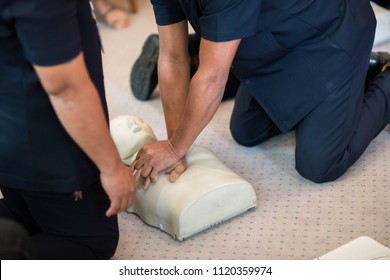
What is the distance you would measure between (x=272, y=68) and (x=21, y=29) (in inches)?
32.9

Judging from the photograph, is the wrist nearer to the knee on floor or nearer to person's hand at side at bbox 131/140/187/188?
person's hand at side at bbox 131/140/187/188

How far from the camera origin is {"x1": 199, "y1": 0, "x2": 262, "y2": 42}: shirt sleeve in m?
1.29

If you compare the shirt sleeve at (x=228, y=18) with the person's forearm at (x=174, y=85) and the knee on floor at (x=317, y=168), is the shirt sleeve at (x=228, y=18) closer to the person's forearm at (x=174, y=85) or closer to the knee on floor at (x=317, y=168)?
the person's forearm at (x=174, y=85)

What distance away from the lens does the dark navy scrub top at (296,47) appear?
1.46 metres

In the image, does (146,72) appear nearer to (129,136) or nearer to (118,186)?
(129,136)

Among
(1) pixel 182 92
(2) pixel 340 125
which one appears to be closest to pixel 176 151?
(1) pixel 182 92

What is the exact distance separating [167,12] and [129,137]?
395 millimetres

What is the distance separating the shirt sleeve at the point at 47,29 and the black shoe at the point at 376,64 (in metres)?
1.18

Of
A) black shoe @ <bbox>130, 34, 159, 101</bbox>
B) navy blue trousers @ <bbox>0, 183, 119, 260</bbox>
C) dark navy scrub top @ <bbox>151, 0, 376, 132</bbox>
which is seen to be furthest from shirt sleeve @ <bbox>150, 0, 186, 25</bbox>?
→ black shoe @ <bbox>130, 34, 159, 101</bbox>

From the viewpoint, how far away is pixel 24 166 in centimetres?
118

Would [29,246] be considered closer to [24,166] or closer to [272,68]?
[24,166]

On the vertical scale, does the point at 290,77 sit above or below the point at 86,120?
below

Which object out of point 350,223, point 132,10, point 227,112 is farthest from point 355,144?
point 132,10

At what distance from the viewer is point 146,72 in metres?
2.17
